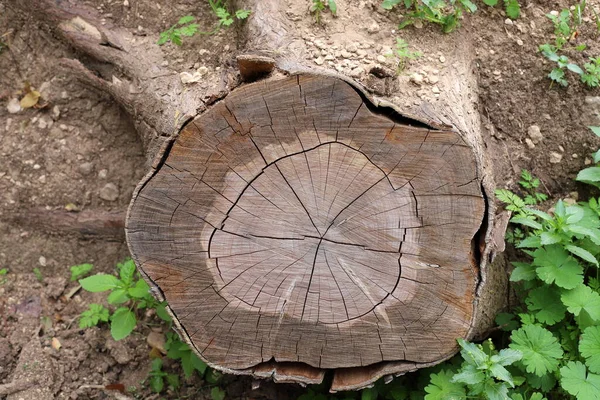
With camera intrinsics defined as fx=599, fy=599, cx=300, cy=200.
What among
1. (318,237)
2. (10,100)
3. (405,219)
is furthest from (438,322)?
(10,100)

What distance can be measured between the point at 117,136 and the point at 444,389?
232 cm

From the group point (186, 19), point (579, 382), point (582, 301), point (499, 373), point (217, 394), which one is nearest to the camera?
point (499, 373)

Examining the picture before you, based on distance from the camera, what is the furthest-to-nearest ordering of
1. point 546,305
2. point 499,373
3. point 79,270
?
point 79,270 → point 546,305 → point 499,373

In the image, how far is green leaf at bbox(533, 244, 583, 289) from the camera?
99.0 inches

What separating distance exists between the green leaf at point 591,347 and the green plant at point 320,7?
179 cm

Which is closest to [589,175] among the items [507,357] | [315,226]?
[507,357]

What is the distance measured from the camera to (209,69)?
9.88 ft

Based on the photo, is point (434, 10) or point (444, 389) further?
point (434, 10)

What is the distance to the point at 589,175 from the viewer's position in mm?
2896

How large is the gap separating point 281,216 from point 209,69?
108 centimetres

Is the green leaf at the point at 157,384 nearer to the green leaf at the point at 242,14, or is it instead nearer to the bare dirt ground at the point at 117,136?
the bare dirt ground at the point at 117,136

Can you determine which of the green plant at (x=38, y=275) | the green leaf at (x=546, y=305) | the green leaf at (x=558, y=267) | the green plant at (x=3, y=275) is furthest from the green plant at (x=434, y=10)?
the green plant at (x=3, y=275)

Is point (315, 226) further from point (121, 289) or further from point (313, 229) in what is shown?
point (121, 289)

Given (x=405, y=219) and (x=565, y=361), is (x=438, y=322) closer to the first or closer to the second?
(x=405, y=219)
